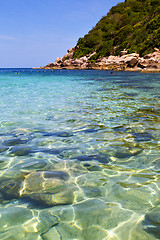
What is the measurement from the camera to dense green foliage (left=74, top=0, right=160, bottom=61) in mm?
75125

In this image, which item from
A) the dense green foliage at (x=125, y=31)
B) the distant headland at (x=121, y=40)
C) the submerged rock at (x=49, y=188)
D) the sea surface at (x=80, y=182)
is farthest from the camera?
the dense green foliage at (x=125, y=31)

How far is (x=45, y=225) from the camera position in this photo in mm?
2451

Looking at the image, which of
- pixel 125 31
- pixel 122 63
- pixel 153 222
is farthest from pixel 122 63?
pixel 153 222

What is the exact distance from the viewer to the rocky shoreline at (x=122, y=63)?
50.0 meters

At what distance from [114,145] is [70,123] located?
2600 mm

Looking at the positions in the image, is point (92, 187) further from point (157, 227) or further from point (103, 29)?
point (103, 29)

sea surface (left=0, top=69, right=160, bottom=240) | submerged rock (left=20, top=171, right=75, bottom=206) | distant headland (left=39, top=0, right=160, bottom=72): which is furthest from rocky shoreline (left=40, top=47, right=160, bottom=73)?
submerged rock (left=20, top=171, right=75, bottom=206)

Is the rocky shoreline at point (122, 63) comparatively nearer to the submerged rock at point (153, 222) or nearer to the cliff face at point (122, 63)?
the cliff face at point (122, 63)

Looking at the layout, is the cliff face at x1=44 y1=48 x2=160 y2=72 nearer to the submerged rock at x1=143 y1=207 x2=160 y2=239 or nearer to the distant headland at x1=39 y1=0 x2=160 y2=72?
the distant headland at x1=39 y1=0 x2=160 y2=72

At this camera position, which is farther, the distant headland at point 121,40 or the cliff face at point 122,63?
the distant headland at point 121,40

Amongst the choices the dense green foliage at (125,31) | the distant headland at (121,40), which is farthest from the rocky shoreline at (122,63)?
the dense green foliage at (125,31)

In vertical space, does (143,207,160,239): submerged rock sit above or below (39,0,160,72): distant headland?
below

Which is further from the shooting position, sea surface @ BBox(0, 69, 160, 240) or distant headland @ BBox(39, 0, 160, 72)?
distant headland @ BBox(39, 0, 160, 72)

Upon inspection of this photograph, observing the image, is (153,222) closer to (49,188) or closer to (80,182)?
(80,182)
